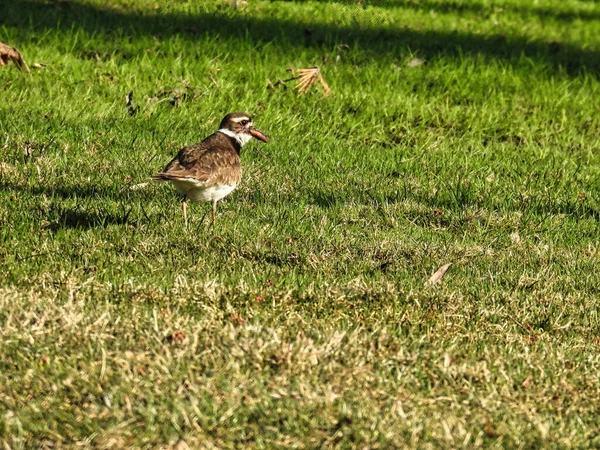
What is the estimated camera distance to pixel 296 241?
689 centimetres

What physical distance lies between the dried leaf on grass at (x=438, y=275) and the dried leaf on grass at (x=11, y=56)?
5.70m

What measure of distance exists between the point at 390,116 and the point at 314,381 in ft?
20.9

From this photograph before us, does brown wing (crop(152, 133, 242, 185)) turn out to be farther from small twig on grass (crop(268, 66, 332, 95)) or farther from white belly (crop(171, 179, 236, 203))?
small twig on grass (crop(268, 66, 332, 95))

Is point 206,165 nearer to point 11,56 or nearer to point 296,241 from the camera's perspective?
point 296,241

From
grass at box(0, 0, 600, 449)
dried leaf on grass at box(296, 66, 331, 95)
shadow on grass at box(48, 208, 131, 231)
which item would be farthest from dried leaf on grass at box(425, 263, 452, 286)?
dried leaf on grass at box(296, 66, 331, 95)

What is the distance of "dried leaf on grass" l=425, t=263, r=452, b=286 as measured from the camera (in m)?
6.24

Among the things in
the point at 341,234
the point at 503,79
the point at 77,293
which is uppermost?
the point at 77,293

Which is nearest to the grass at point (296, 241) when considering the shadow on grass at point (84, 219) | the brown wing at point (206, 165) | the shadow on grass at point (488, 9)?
the shadow on grass at point (84, 219)

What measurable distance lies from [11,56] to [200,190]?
4474 millimetres

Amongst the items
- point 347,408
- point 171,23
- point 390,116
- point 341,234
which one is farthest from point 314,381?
point 171,23

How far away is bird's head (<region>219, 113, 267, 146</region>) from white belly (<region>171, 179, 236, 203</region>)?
878 mm

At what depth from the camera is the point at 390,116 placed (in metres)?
10.6

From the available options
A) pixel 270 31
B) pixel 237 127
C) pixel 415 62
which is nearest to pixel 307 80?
pixel 415 62

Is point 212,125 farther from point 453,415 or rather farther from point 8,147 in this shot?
point 453,415
